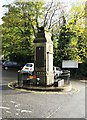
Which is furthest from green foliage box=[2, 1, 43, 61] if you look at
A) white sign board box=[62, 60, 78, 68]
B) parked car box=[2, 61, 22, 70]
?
parked car box=[2, 61, 22, 70]

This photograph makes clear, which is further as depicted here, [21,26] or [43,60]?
[21,26]

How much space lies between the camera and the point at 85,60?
31188mm

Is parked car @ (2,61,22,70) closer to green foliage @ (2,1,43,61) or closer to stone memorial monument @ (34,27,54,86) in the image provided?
green foliage @ (2,1,43,61)

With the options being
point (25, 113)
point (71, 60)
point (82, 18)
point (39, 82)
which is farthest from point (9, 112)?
point (82, 18)

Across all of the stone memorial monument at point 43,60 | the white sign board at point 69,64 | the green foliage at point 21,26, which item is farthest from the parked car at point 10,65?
the stone memorial monument at point 43,60

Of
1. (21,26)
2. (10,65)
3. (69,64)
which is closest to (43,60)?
(69,64)

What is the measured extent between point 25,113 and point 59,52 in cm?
2296

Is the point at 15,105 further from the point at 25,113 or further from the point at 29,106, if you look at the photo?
the point at 25,113

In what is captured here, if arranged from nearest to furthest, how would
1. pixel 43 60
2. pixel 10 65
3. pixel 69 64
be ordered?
pixel 43 60
pixel 69 64
pixel 10 65

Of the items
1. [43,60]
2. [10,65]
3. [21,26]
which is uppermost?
[21,26]

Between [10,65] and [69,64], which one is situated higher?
[69,64]

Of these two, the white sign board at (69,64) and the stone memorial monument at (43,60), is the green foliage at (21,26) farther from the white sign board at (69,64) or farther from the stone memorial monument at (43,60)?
the stone memorial monument at (43,60)

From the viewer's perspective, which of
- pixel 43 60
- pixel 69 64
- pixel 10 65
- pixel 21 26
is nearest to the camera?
pixel 43 60

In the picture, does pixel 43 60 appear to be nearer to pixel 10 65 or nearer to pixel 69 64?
pixel 69 64
